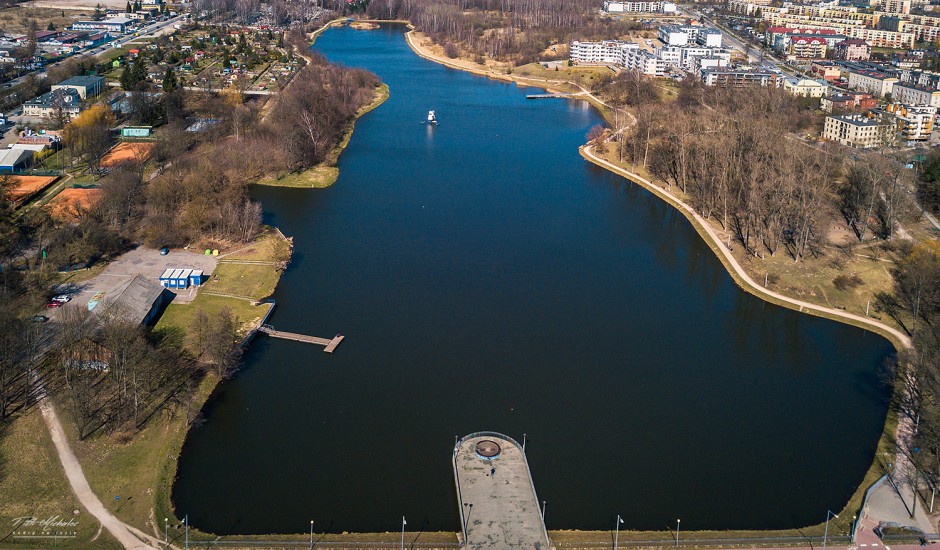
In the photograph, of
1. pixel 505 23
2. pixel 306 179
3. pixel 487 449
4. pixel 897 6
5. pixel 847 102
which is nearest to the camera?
pixel 487 449

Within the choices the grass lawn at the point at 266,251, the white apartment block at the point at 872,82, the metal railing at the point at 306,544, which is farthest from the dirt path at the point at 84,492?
the white apartment block at the point at 872,82

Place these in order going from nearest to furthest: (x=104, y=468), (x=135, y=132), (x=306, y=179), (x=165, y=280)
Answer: (x=104, y=468), (x=165, y=280), (x=306, y=179), (x=135, y=132)

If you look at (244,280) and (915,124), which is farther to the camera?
(915,124)

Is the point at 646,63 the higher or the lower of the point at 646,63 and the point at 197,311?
the higher

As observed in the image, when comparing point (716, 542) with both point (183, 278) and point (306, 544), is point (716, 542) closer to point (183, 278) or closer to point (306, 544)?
point (306, 544)

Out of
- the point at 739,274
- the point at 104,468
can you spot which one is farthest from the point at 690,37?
the point at 104,468

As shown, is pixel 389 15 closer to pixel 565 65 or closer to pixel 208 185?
pixel 565 65
